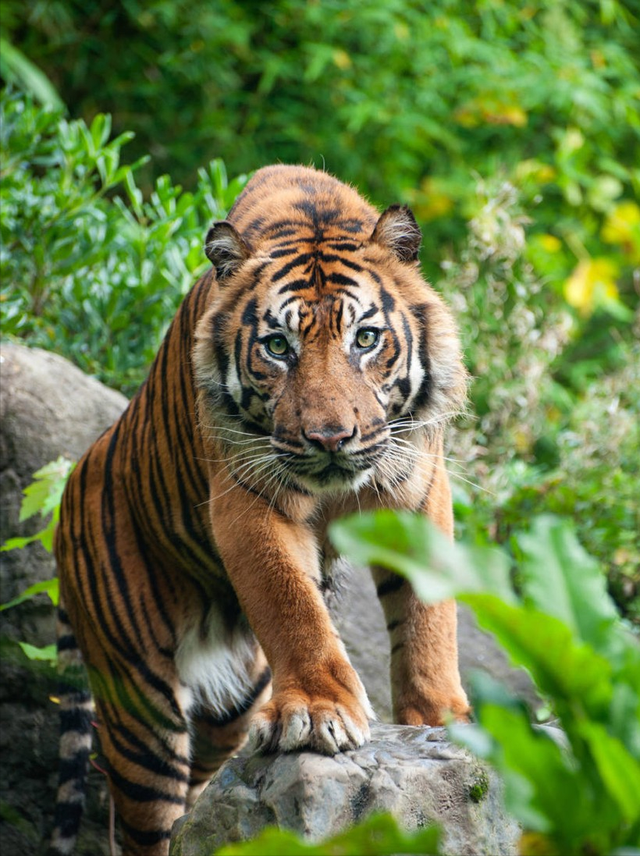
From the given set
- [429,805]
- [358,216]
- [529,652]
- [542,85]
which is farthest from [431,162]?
[529,652]

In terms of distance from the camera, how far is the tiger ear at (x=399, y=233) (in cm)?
287

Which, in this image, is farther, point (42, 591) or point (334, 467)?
point (42, 591)

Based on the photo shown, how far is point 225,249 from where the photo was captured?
2.87 metres

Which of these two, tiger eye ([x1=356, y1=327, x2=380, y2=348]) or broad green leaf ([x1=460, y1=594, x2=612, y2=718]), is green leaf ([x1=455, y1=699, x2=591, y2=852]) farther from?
tiger eye ([x1=356, y1=327, x2=380, y2=348])

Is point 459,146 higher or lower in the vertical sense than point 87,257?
higher

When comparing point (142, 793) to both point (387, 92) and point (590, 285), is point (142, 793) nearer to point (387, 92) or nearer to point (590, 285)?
point (590, 285)

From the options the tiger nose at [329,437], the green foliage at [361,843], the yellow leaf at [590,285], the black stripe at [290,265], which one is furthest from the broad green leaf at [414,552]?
the yellow leaf at [590,285]

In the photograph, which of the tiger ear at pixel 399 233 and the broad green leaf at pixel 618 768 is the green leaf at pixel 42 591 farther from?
the broad green leaf at pixel 618 768

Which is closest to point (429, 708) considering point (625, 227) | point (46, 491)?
point (46, 491)

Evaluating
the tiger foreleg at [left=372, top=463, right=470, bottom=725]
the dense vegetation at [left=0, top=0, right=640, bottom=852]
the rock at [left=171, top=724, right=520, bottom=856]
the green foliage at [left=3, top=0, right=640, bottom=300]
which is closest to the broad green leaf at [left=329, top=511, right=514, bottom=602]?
the rock at [left=171, top=724, right=520, bottom=856]

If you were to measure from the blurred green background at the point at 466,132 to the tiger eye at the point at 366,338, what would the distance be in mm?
2646

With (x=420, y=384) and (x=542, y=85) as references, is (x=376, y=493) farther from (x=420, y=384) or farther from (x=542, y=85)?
(x=542, y=85)

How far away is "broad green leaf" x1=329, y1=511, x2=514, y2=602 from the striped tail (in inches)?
107

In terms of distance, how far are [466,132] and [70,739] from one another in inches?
250
